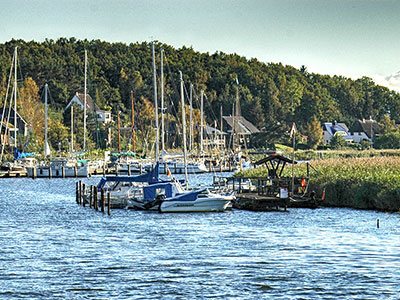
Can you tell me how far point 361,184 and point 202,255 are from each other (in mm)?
24627

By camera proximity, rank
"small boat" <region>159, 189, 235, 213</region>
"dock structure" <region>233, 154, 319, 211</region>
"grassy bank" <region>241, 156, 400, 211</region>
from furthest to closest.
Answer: "dock structure" <region>233, 154, 319, 211</region>, "small boat" <region>159, 189, 235, 213</region>, "grassy bank" <region>241, 156, 400, 211</region>

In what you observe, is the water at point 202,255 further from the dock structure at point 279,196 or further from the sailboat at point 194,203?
the dock structure at point 279,196

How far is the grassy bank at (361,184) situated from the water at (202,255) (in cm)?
238

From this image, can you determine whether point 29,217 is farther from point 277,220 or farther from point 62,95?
point 62,95

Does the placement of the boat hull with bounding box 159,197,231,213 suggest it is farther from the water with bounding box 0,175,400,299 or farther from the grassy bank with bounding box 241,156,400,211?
the grassy bank with bounding box 241,156,400,211

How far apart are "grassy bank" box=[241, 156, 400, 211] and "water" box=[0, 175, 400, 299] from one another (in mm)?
2381

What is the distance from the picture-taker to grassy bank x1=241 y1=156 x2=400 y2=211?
62.2 metres

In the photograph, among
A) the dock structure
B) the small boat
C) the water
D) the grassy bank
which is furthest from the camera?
the dock structure

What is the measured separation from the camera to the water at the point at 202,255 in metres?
34.4

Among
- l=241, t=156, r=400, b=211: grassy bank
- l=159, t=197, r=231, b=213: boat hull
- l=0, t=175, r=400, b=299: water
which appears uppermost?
l=241, t=156, r=400, b=211: grassy bank

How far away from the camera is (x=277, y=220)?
5919 centimetres

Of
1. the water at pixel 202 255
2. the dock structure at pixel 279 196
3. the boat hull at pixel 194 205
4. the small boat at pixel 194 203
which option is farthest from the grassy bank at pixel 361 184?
the boat hull at pixel 194 205

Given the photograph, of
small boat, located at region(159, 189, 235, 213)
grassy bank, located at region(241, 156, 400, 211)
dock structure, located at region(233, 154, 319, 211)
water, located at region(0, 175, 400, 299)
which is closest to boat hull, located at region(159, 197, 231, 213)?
small boat, located at region(159, 189, 235, 213)

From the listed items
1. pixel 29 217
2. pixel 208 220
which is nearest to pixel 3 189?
pixel 29 217
